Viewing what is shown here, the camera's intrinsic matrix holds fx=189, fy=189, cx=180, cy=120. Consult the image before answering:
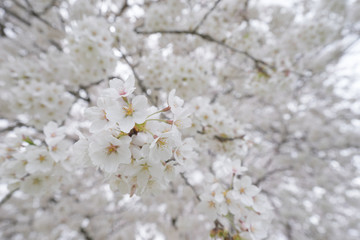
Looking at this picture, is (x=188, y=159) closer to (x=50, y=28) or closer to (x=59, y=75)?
(x=59, y=75)

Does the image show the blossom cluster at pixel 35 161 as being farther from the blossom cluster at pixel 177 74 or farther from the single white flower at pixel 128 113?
the blossom cluster at pixel 177 74

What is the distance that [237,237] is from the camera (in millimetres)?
1172

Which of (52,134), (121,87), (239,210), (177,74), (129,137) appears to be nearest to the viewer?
(129,137)

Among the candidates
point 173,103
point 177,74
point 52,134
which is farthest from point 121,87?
point 177,74

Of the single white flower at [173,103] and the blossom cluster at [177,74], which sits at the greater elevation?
the blossom cluster at [177,74]

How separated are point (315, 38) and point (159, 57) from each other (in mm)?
2703

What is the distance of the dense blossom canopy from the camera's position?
0.98m

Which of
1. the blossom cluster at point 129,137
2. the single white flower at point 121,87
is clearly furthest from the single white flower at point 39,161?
the single white flower at point 121,87

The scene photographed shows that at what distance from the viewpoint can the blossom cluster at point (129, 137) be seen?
831 mm

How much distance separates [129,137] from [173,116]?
0.77ft

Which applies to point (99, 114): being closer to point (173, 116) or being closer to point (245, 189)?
point (173, 116)

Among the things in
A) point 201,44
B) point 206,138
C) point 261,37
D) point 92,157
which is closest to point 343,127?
point 261,37

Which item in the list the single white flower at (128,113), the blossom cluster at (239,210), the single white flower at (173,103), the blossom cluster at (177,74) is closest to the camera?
the single white flower at (128,113)

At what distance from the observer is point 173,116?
3.06 feet
